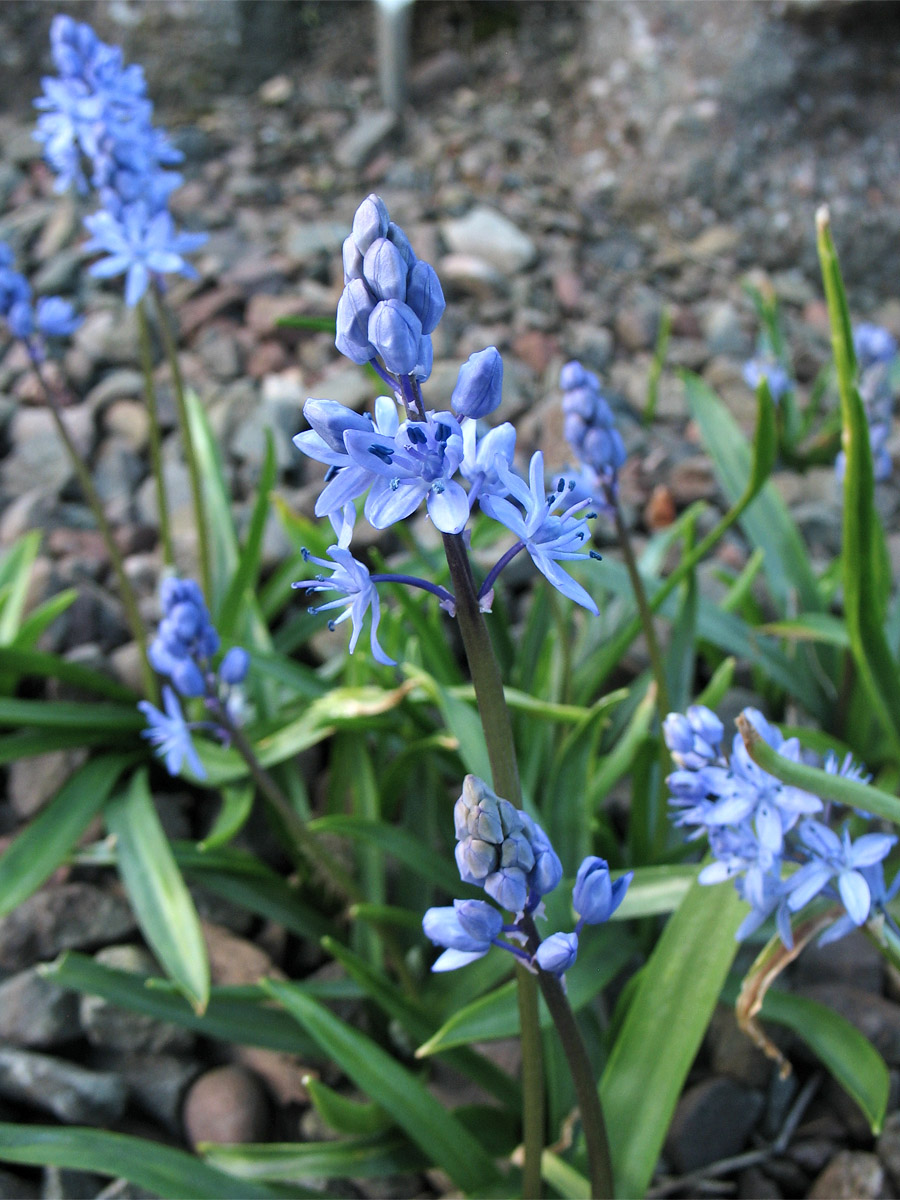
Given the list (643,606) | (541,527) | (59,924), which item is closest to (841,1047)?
(643,606)

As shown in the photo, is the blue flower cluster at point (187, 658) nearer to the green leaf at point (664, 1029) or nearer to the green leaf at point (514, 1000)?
the green leaf at point (514, 1000)

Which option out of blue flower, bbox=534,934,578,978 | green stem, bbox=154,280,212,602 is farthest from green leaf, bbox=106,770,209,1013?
blue flower, bbox=534,934,578,978

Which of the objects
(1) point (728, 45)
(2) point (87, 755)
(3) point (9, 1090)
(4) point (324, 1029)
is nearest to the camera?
(4) point (324, 1029)

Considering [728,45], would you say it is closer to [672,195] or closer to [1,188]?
[672,195]

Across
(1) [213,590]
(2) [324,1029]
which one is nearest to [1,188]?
(1) [213,590]

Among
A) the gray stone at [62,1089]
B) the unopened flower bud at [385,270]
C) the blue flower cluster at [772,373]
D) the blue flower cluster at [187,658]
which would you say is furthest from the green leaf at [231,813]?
the blue flower cluster at [772,373]
